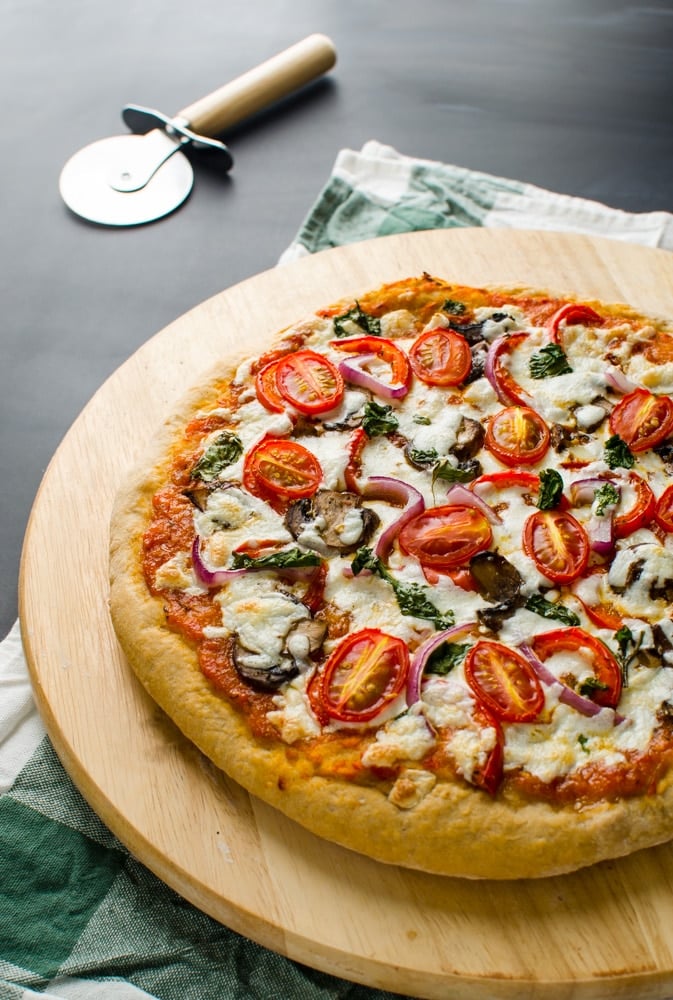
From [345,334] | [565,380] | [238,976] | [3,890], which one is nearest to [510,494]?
[565,380]

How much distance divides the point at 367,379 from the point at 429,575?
1.10 m

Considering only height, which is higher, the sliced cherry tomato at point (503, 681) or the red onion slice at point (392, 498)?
the red onion slice at point (392, 498)

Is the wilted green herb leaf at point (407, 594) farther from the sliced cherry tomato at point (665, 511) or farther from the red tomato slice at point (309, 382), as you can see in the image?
the sliced cherry tomato at point (665, 511)

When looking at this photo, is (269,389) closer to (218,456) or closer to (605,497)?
(218,456)

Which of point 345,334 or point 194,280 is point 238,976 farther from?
point 194,280

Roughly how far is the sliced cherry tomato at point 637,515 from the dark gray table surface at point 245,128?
2938 millimetres

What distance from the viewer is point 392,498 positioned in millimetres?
4770

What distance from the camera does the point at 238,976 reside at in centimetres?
416

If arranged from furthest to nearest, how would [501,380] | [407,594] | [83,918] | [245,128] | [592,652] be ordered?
1. [245,128]
2. [501,380]
3. [407,594]
4. [83,918]
5. [592,652]

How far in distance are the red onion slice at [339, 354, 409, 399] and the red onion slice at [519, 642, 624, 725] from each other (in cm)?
149

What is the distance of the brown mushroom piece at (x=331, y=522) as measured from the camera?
4555 mm

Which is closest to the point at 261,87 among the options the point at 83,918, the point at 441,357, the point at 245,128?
the point at 245,128

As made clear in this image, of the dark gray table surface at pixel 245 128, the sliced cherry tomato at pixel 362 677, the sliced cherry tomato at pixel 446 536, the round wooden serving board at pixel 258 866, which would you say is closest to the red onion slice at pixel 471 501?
the sliced cherry tomato at pixel 446 536

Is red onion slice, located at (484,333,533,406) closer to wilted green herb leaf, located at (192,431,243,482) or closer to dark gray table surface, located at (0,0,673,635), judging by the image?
wilted green herb leaf, located at (192,431,243,482)
